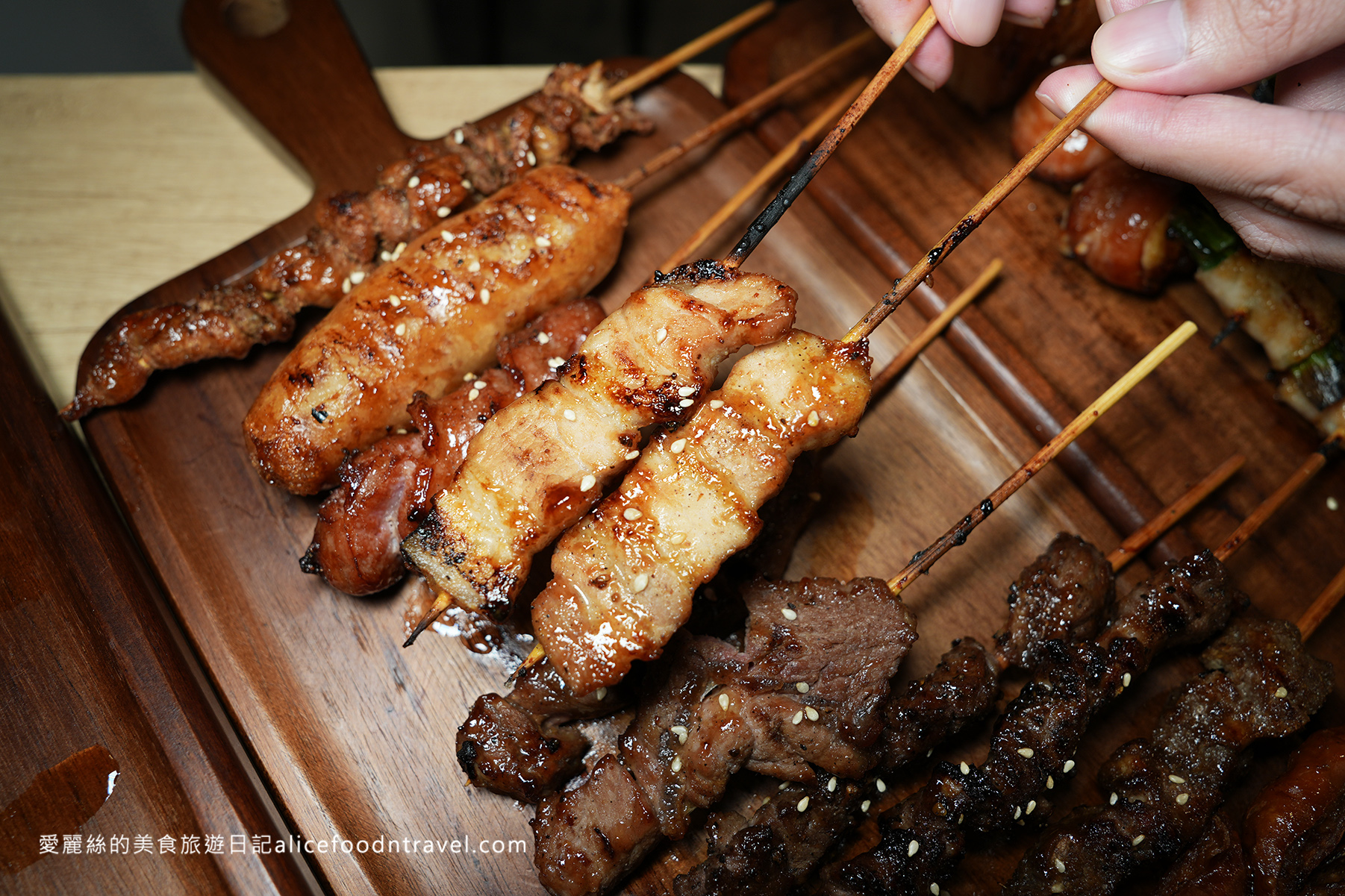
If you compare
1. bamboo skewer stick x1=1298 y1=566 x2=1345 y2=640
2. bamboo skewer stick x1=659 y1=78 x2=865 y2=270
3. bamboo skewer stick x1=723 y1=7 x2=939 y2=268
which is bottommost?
bamboo skewer stick x1=1298 y1=566 x2=1345 y2=640

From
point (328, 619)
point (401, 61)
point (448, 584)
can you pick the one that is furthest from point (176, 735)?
point (401, 61)

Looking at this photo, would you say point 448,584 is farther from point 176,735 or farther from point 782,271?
point 782,271

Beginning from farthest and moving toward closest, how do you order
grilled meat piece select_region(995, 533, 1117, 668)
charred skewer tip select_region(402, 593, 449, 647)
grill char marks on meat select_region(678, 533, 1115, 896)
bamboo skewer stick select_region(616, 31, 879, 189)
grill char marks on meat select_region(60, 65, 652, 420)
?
1. bamboo skewer stick select_region(616, 31, 879, 189)
2. grill char marks on meat select_region(60, 65, 652, 420)
3. grilled meat piece select_region(995, 533, 1117, 668)
4. charred skewer tip select_region(402, 593, 449, 647)
5. grill char marks on meat select_region(678, 533, 1115, 896)

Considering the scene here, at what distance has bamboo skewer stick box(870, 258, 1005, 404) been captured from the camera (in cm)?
366

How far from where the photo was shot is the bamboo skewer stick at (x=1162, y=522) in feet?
11.0

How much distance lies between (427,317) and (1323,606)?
370cm

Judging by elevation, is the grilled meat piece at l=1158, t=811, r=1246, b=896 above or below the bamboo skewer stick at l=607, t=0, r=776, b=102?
below

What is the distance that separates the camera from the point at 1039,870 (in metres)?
2.81

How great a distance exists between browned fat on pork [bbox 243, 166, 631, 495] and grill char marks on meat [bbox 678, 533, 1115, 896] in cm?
206

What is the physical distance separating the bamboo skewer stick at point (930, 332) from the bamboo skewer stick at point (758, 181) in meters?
1.02

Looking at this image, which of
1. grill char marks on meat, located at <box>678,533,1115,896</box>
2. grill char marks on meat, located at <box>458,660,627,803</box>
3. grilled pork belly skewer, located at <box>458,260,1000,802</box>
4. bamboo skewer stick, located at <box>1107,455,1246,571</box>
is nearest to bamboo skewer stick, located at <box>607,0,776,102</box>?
grilled pork belly skewer, located at <box>458,260,1000,802</box>

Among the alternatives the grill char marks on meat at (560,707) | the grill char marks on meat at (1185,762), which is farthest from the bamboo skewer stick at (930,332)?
the grill char marks on meat at (1185,762)

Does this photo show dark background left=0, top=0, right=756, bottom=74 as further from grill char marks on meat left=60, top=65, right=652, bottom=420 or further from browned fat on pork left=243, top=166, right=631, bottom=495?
browned fat on pork left=243, top=166, right=631, bottom=495

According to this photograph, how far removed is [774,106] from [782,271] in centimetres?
99
